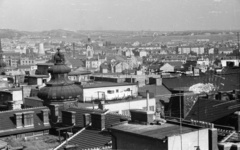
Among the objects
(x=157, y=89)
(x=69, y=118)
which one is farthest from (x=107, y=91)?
(x=69, y=118)

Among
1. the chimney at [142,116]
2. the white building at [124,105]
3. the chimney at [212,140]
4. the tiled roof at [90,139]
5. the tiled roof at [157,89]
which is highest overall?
the chimney at [142,116]

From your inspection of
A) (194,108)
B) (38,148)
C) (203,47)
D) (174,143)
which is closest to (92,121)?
(38,148)

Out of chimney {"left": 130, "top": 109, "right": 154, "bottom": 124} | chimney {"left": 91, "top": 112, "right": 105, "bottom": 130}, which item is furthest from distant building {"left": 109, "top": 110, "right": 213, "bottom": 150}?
chimney {"left": 91, "top": 112, "right": 105, "bottom": 130}

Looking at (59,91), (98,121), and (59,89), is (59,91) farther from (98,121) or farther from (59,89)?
(98,121)

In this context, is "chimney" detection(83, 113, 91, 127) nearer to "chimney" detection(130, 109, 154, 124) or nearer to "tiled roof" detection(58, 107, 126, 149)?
"tiled roof" detection(58, 107, 126, 149)

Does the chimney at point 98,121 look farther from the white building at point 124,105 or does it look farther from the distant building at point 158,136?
the white building at point 124,105

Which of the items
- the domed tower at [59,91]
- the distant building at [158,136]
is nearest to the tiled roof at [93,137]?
the distant building at [158,136]
